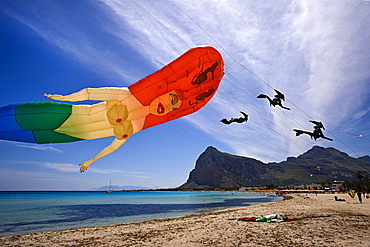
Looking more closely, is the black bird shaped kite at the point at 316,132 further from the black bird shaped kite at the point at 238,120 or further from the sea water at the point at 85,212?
the sea water at the point at 85,212

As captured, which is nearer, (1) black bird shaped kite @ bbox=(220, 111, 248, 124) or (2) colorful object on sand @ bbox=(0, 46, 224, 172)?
(2) colorful object on sand @ bbox=(0, 46, 224, 172)

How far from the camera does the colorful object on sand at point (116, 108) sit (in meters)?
4.93

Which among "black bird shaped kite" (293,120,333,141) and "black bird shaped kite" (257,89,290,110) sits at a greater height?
"black bird shaped kite" (257,89,290,110)

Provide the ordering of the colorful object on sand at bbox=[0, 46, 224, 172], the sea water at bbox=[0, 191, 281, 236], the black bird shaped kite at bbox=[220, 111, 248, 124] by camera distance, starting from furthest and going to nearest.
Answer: the sea water at bbox=[0, 191, 281, 236], the black bird shaped kite at bbox=[220, 111, 248, 124], the colorful object on sand at bbox=[0, 46, 224, 172]

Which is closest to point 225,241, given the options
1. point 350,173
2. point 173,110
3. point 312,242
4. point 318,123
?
point 312,242

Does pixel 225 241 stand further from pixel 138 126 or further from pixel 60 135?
pixel 60 135

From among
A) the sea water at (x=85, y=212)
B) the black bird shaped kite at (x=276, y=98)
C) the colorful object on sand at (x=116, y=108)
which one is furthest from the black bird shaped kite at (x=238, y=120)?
the sea water at (x=85, y=212)

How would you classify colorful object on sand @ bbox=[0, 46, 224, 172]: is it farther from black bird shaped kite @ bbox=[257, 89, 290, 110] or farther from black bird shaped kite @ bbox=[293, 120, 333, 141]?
black bird shaped kite @ bbox=[293, 120, 333, 141]

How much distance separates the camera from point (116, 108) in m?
5.28

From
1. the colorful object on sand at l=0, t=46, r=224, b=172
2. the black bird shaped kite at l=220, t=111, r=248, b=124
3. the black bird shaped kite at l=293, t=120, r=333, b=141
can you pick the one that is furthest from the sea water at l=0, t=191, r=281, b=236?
the black bird shaped kite at l=293, t=120, r=333, b=141

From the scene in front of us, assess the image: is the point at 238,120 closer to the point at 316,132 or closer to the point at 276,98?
the point at 276,98

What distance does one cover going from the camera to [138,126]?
6.06m

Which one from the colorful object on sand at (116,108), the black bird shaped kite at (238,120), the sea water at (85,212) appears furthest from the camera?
the sea water at (85,212)

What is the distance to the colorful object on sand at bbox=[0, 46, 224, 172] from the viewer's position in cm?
493
